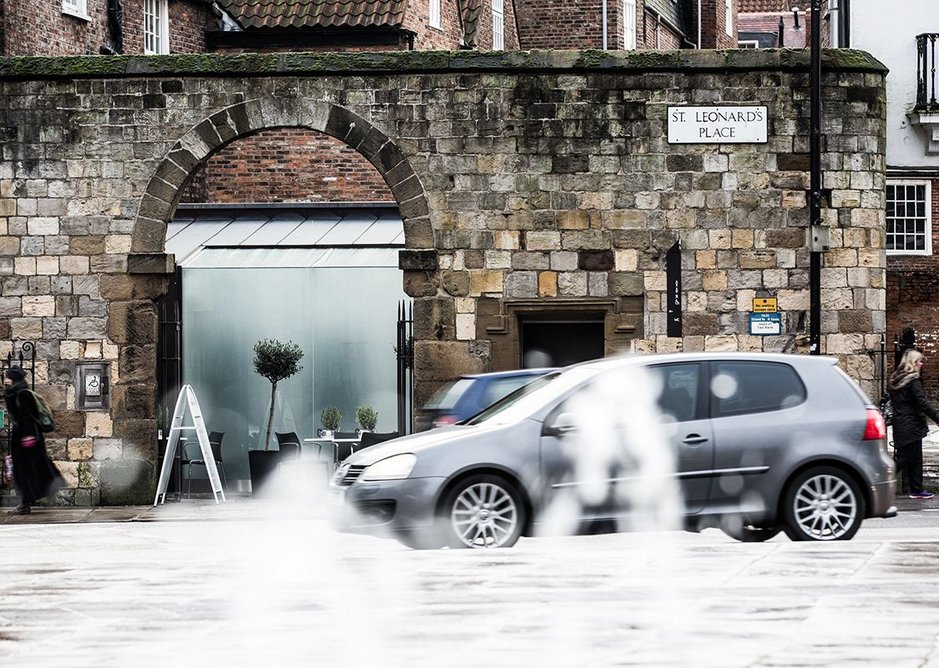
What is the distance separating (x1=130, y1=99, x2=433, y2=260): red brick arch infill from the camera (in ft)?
59.7

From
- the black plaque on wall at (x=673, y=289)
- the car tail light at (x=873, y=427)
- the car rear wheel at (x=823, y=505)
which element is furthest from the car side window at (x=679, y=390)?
the black plaque on wall at (x=673, y=289)

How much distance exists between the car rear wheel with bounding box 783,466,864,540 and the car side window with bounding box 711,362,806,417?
566mm

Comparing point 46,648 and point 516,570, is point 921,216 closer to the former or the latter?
point 516,570

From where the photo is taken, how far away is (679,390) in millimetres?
11906

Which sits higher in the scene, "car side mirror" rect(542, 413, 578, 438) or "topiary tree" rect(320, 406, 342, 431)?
"car side mirror" rect(542, 413, 578, 438)

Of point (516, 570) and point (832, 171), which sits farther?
point (832, 171)

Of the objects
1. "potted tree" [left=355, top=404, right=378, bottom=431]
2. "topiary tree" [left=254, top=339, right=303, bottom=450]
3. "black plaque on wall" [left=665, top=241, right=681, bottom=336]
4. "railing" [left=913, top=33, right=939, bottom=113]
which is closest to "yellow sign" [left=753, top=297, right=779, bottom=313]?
"black plaque on wall" [left=665, top=241, right=681, bottom=336]

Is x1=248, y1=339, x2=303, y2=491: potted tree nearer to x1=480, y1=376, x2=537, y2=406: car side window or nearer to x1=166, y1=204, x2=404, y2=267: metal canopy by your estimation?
x1=166, y1=204, x2=404, y2=267: metal canopy

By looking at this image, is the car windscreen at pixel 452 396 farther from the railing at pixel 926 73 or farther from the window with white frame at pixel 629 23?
the window with white frame at pixel 629 23

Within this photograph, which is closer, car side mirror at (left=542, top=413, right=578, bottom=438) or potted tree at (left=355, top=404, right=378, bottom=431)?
car side mirror at (left=542, top=413, right=578, bottom=438)

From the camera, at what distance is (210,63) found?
18.3 meters

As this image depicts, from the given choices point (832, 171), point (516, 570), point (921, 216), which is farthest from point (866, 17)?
point (516, 570)

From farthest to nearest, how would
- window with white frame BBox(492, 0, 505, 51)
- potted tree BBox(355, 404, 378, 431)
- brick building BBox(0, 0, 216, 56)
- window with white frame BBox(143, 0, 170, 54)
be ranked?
window with white frame BBox(492, 0, 505, 51)
window with white frame BBox(143, 0, 170, 54)
brick building BBox(0, 0, 216, 56)
potted tree BBox(355, 404, 378, 431)

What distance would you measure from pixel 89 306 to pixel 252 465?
2.88 m
